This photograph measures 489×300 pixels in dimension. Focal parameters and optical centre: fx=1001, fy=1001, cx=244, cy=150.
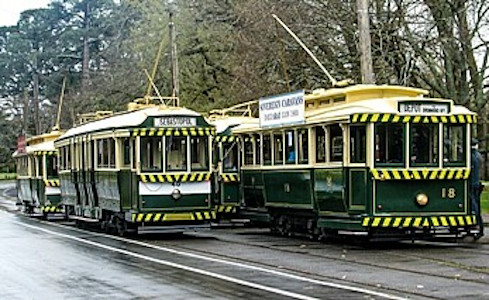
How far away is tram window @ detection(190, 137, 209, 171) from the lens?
25.2 meters

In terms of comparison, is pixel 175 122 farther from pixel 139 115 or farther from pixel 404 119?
pixel 404 119

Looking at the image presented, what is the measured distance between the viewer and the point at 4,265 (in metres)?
18.7

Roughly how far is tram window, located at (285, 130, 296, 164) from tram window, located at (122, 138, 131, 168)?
4190mm

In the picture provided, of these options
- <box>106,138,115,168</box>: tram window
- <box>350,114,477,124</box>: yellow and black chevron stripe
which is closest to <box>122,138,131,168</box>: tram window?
<box>106,138,115,168</box>: tram window

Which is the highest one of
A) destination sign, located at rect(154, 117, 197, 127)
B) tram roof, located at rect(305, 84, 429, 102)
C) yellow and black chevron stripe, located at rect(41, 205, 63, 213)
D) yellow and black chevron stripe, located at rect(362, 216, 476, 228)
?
tram roof, located at rect(305, 84, 429, 102)

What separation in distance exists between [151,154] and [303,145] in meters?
4.37

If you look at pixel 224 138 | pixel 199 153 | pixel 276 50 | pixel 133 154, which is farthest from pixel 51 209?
pixel 199 153

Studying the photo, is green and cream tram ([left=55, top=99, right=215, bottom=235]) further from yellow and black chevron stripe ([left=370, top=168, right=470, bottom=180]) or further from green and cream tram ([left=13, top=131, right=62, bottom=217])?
green and cream tram ([left=13, top=131, right=62, bottom=217])

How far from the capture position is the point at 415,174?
19906mm

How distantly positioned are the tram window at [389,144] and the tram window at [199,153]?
21.2 ft

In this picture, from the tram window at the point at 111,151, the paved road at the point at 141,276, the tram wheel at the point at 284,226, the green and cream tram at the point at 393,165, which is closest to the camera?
the paved road at the point at 141,276

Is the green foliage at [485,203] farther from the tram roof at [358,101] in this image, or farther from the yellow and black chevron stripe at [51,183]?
the yellow and black chevron stripe at [51,183]

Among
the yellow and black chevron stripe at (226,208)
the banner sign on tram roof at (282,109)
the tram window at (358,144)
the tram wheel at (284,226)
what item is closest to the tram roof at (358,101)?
the banner sign on tram roof at (282,109)

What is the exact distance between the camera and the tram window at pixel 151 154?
24828 mm
